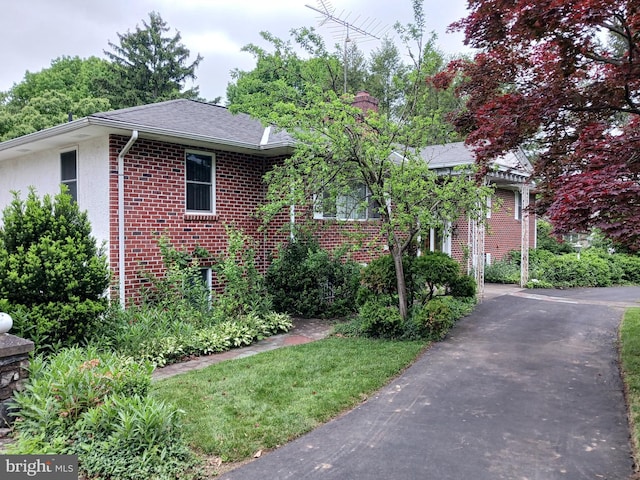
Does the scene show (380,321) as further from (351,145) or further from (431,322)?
(351,145)

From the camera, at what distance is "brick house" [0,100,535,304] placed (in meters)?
7.99

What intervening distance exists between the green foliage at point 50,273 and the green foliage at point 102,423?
4.06ft

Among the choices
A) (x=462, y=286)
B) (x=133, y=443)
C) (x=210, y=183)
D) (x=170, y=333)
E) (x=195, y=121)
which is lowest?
(x=133, y=443)

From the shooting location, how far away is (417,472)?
3.46m

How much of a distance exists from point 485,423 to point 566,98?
12.8 ft

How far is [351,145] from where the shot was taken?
6980mm

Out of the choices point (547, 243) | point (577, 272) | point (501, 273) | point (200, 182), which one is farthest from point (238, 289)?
point (547, 243)

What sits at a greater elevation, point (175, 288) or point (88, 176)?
point (88, 176)

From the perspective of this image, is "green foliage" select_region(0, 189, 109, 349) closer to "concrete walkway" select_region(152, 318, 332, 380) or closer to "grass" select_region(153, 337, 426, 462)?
"concrete walkway" select_region(152, 318, 332, 380)

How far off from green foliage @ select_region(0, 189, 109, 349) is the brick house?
1.32 meters

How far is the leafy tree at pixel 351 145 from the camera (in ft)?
22.4

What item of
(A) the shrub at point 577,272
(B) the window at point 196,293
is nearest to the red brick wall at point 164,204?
(B) the window at point 196,293

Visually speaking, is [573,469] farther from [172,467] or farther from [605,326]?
[605,326]

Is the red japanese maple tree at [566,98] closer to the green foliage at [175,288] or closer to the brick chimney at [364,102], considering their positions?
the green foliage at [175,288]
